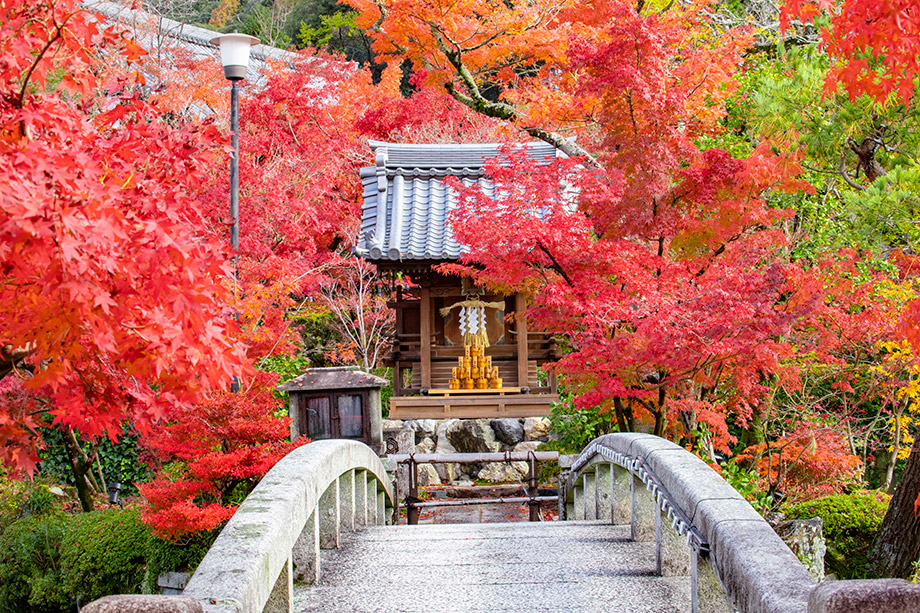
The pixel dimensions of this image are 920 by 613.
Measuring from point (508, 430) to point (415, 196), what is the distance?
14.4ft

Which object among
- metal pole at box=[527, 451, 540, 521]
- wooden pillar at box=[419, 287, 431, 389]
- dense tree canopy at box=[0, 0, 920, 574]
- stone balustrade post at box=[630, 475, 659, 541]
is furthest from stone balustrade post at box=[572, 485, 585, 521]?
wooden pillar at box=[419, 287, 431, 389]

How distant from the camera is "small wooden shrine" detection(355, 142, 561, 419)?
1309cm

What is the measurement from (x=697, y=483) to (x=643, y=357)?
275 centimetres

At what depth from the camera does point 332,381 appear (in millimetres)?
10016

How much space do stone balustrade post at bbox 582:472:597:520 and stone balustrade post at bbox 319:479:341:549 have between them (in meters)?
2.88

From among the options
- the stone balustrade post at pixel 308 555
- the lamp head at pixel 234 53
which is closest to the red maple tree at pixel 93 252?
the stone balustrade post at pixel 308 555

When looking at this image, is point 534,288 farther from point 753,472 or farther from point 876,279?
point 876,279

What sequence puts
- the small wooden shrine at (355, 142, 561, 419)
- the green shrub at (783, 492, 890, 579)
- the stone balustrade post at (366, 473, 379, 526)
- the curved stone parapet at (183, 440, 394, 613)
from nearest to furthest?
1. the curved stone parapet at (183, 440, 394, 613)
2. the stone balustrade post at (366, 473, 379, 526)
3. the green shrub at (783, 492, 890, 579)
4. the small wooden shrine at (355, 142, 561, 419)

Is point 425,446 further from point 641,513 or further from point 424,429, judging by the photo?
point 641,513

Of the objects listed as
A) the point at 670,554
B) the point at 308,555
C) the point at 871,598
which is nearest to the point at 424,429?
the point at 308,555

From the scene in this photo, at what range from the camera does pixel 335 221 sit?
17609 millimetres

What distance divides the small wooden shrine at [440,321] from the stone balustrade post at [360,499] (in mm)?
6251

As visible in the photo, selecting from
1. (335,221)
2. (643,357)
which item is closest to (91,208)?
(643,357)

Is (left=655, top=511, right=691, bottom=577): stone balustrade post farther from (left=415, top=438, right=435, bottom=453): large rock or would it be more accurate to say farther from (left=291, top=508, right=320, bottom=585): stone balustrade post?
(left=415, top=438, right=435, bottom=453): large rock
